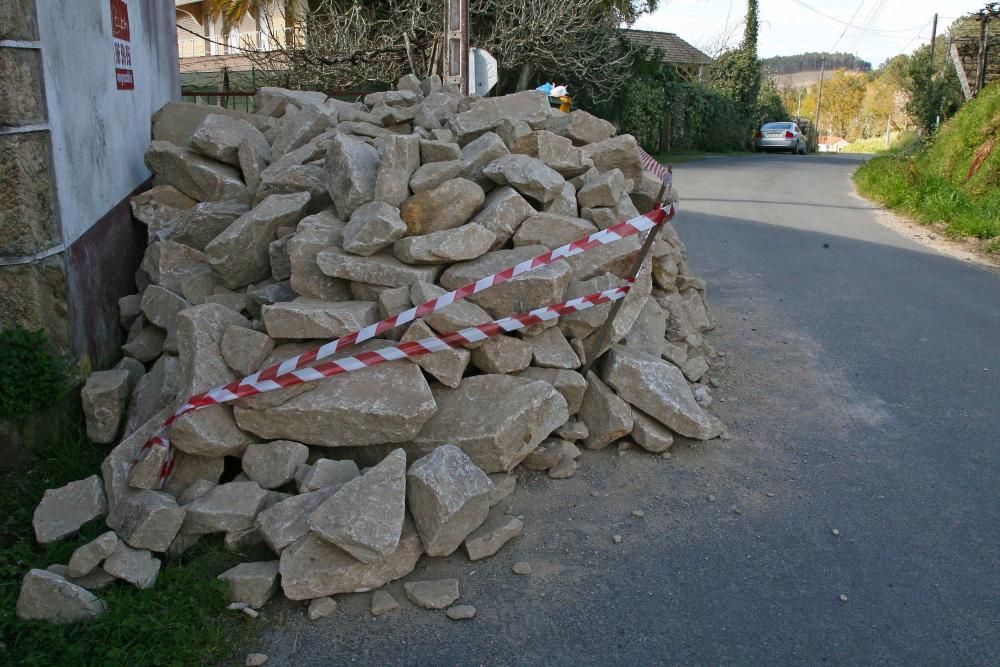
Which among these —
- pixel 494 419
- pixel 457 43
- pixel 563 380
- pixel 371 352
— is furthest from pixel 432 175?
pixel 457 43

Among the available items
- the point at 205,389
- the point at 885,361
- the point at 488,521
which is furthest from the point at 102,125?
the point at 885,361

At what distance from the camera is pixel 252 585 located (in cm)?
389

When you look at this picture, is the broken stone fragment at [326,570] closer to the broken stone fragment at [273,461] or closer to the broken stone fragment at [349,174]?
the broken stone fragment at [273,461]

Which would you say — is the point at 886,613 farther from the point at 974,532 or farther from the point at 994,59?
the point at 994,59

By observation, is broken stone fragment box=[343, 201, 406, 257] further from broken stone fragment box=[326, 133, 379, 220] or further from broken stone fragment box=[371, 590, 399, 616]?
broken stone fragment box=[371, 590, 399, 616]

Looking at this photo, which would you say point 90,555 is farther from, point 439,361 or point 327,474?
point 439,361

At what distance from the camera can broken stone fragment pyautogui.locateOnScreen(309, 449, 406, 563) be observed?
3865mm

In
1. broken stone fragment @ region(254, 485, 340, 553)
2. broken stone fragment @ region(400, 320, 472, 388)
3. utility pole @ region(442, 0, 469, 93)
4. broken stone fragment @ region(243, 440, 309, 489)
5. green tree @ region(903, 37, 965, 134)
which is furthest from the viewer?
green tree @ region(903, 37, 965, 134)

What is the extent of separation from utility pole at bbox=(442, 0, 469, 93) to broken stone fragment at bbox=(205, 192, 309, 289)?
630 centimetres

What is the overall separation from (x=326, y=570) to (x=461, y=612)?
66 cm

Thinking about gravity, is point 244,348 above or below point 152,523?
above

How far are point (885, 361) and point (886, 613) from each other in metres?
3.79

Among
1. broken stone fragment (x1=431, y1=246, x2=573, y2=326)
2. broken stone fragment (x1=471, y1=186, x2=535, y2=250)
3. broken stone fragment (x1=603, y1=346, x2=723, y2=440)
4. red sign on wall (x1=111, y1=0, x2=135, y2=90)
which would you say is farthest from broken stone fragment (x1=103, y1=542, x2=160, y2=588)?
red sign on wall (x1=111, y1=0, x2=135, y2=90)

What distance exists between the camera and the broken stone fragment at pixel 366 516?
152 inches
